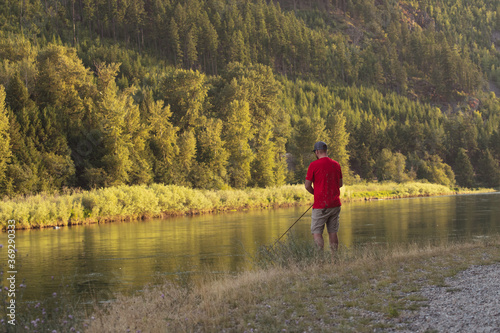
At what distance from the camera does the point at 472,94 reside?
151 m

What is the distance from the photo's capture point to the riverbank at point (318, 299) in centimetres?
737

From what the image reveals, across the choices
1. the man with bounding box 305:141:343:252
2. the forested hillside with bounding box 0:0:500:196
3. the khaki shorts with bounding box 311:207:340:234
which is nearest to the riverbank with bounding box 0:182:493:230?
the forested hillside with bounding box 0:0:500:196

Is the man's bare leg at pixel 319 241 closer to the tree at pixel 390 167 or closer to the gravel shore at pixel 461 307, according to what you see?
the gravel shore at pixel 461 307

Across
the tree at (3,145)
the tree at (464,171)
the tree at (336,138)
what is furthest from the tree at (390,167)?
the tree at (3,145)

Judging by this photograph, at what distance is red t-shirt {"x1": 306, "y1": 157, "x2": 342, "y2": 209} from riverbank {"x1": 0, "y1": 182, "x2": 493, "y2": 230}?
24727 mm

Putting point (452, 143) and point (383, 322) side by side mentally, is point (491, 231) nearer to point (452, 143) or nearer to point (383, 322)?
point (383, 322)

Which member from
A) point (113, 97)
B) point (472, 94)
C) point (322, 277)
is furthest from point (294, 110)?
point (322, 277)

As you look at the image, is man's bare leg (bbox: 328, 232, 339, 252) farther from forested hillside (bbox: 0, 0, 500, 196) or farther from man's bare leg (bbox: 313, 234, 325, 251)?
forested hillside (bbox: 0, 0, 500, 196)

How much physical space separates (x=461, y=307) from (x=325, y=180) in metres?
4.63

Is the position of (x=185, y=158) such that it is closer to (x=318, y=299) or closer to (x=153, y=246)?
(x=153, y=246)

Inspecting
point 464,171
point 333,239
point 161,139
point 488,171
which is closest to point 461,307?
point 333,239

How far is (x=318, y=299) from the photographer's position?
867 cm

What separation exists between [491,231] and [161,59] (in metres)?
101

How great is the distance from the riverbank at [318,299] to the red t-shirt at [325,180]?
1.43 m
